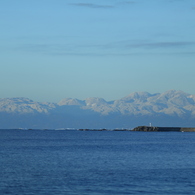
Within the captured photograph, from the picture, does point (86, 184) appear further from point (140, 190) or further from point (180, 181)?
point (180, 181)

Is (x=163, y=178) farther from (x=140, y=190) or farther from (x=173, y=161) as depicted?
(x=173, y=161)

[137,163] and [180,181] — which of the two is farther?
[137,163]

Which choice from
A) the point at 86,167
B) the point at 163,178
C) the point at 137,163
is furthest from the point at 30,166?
the point at 163,178

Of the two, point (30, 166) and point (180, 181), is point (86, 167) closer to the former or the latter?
point (30, 166)

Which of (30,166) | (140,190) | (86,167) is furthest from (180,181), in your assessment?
(30,166)

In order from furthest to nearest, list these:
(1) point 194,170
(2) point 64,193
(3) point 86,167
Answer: (3) point 86,167 < (1) point 194,170 < (2) point 64,193

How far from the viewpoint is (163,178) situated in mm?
53719

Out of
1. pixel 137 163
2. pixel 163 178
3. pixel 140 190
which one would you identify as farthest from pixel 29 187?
pixel 137 163

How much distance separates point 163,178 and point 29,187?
15.5 m

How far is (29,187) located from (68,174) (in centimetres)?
1051

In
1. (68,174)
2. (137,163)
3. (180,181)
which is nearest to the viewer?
(180,181)

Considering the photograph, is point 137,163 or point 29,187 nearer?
point 29,187

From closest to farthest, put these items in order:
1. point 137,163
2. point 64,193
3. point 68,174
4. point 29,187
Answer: point 64,193, point 29,187, point 68,174, point 137,163

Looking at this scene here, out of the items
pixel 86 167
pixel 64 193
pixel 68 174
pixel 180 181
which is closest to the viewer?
pixel 64 193
